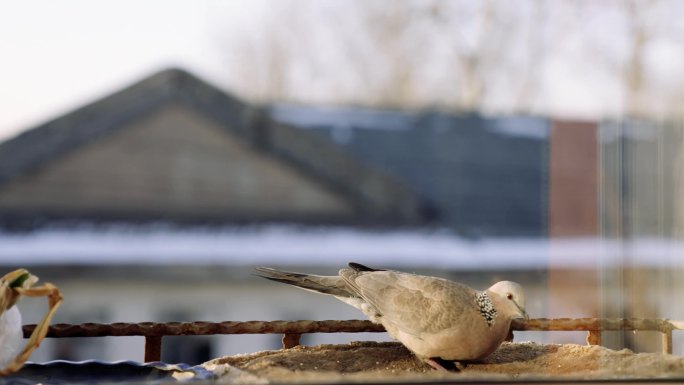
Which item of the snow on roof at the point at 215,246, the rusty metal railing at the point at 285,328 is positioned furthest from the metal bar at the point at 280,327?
the snow on roof at the point at 215,246

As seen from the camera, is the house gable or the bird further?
the house gable

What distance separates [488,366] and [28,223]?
940 mm

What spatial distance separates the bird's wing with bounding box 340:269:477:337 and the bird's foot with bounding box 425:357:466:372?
3 centimetres

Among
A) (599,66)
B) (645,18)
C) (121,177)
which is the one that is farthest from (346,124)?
(645,18)

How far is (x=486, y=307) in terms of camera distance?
33.2 inches

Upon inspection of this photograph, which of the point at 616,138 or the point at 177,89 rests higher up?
the point at 177,89

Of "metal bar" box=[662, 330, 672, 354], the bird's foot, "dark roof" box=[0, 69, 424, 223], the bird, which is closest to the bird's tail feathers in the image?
the bird

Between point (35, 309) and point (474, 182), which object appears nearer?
point (35, 309)

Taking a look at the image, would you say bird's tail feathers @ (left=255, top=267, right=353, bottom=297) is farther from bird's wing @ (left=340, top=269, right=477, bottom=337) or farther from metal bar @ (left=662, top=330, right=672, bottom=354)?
metal bar @ (left=662, top=330, right=672, bottom=354)

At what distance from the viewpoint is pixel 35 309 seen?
1076 millimetres

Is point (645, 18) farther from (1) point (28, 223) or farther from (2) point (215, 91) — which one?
(1) point (28, 223)

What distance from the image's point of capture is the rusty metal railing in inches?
30.3

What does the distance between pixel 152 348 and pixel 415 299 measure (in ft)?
0.89

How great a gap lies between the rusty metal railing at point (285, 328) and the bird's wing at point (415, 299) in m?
0.03
